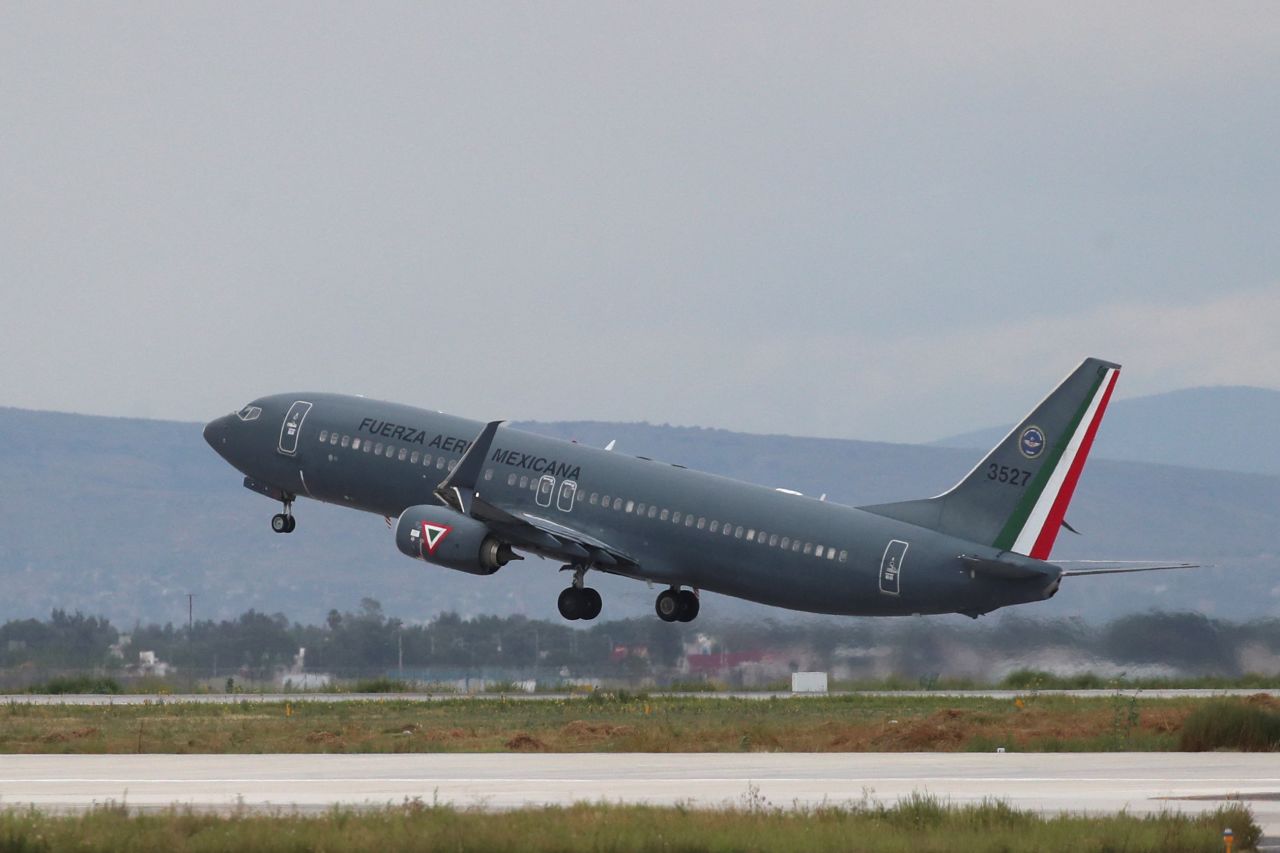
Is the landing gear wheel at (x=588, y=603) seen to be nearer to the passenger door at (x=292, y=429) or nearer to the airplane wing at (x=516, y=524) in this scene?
the airplane wing at (x=516, y=524)

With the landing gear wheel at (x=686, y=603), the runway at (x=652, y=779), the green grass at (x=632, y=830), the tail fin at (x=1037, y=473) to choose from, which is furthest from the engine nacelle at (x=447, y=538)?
the green grass at (x=632, y=830)

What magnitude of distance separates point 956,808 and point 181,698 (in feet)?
160

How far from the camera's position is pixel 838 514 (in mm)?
59969

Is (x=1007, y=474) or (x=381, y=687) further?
(x=381, y=687)

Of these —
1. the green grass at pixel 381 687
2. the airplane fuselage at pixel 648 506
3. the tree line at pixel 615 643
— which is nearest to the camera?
the airplane fuselage at pixel 648 506

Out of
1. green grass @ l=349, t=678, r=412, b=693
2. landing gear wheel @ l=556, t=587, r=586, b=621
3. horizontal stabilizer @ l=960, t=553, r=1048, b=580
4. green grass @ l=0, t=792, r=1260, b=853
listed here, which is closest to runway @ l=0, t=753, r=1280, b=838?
green grass @ l=0, t=792, r=1260, b=853

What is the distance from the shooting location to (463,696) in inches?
2854

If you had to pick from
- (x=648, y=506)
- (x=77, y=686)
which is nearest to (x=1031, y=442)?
(x=648, y=506)

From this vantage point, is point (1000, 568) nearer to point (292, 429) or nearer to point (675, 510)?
point (675, 510)

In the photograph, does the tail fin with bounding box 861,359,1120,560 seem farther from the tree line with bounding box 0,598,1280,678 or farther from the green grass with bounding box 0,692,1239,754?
the tree line with bounding box 0,598,1280,678

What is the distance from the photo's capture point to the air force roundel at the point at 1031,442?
58.2 metres

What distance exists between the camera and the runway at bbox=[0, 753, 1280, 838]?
1297 inches

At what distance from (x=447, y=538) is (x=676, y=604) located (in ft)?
25.8

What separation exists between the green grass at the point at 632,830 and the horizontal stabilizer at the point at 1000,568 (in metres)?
27.6
